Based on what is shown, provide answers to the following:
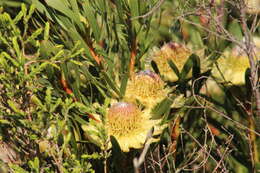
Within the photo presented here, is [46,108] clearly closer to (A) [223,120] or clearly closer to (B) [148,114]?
(B) [148,114]

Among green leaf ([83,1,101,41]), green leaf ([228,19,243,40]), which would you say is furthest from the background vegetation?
green leaf ([228,19,243,40])

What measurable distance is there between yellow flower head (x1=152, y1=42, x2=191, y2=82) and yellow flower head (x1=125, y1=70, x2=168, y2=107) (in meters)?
0.11

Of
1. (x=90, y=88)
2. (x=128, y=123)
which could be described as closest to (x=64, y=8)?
(x=90, y=88)

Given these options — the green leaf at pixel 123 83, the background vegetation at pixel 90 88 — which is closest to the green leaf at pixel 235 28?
the background vegetation at pixel 90 88

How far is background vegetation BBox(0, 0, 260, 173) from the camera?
2.41 ft

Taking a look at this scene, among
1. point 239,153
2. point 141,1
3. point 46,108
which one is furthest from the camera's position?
point 239,153

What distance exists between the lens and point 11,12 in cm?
93

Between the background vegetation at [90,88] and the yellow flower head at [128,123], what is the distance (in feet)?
0.08

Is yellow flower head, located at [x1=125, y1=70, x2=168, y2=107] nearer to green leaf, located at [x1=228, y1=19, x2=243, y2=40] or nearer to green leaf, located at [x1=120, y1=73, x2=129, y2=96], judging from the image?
green leaf, located at [x1=120, y1=73, x2=129, y2=96]

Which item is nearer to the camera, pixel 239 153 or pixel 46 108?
pixel 46 108

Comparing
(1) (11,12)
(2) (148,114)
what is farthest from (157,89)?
(1) (11,12)

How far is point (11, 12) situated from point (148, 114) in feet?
1.20

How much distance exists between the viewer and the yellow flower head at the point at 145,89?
2.94ft

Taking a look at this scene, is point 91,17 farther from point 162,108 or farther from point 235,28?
point 235,28
